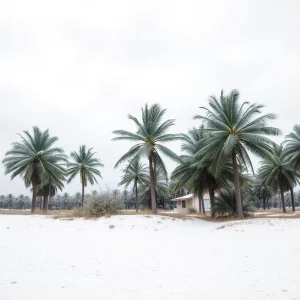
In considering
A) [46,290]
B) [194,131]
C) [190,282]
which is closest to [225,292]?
[190,282]

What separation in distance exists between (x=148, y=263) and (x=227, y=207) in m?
17.4

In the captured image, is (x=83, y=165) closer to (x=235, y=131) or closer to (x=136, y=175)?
(x=136, y=175)

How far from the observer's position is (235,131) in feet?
78.1

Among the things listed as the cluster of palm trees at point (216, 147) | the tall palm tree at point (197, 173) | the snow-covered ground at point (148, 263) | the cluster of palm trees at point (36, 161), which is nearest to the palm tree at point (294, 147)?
the cluster of palm trees at point (216, 147)

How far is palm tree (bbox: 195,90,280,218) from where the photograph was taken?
23094 millimetres

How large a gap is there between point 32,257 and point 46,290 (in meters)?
4.75

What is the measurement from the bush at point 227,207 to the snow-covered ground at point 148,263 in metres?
6.32

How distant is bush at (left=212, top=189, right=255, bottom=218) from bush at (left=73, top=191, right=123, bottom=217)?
346 inches

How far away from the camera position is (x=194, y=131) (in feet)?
98.1

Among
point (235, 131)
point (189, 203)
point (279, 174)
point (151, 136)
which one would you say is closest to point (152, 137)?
point (151, 136)

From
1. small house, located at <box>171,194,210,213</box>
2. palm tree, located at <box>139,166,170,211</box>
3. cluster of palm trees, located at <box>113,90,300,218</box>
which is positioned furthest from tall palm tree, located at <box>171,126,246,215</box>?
small house, located at <box>171,194,210,213</box>

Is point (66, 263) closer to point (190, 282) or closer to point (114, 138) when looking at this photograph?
point (190, 282)

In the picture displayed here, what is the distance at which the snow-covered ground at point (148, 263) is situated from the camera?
6.36 m

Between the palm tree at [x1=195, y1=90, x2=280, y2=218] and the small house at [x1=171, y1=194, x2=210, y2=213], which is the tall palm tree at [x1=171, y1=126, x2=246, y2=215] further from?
the small house at [x1=171, y1=194, x2=210, y2=213]
